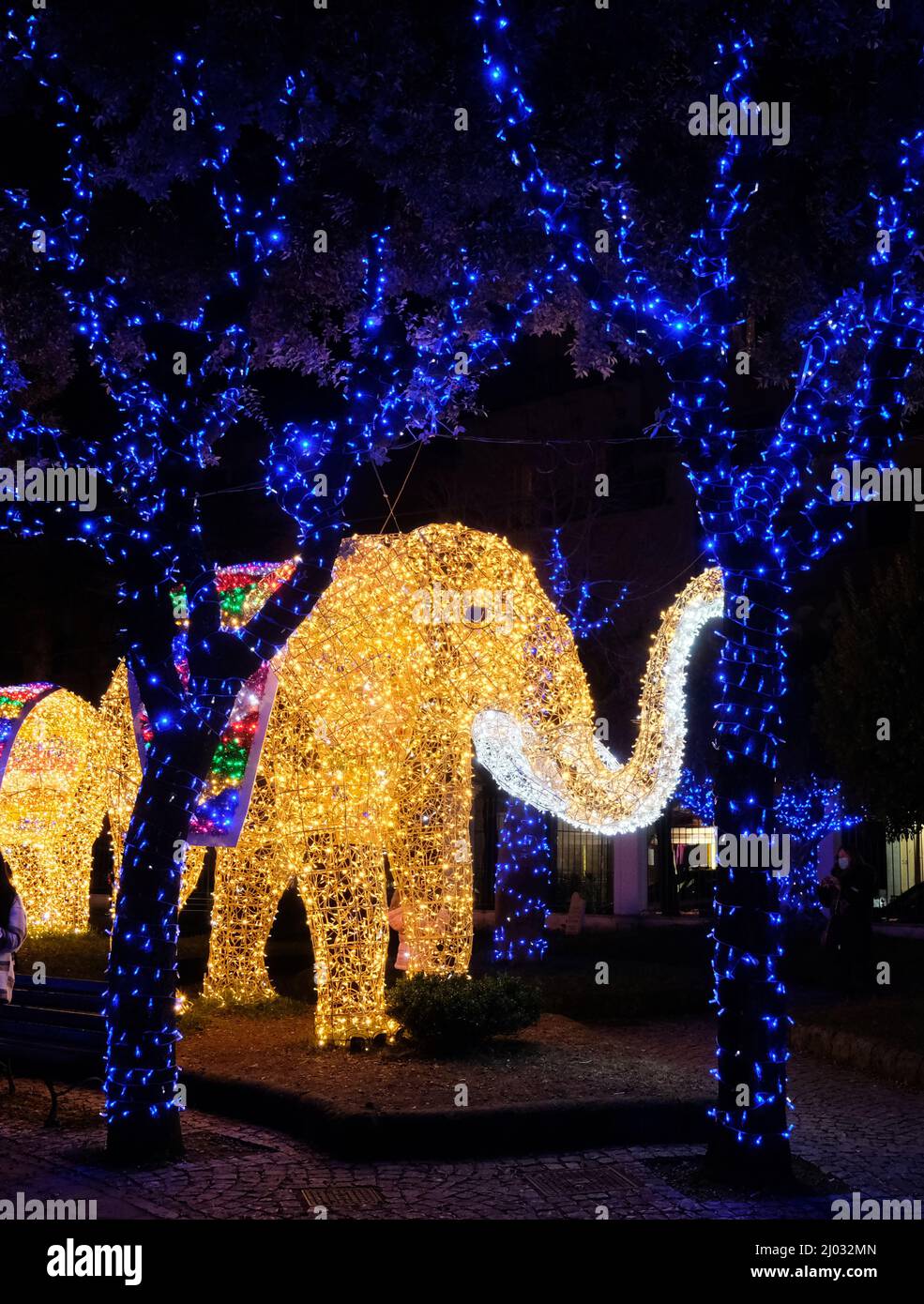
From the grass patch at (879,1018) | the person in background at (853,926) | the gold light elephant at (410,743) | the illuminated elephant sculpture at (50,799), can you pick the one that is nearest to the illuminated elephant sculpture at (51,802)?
the illuminated elephant sculpture at (50,799)

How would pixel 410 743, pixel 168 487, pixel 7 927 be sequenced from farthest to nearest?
pixel 410 743 → pixel 7 927 → pixel 168 487

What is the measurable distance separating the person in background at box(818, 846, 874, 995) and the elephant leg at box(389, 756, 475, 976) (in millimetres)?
5513

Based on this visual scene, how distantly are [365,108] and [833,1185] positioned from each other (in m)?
7.32

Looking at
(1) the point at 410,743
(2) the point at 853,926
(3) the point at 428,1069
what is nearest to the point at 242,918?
(1) the point at 410,743

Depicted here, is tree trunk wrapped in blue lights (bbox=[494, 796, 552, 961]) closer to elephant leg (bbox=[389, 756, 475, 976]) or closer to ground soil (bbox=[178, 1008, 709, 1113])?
ground soil (bbox=[178, 1008, 709, 1113])

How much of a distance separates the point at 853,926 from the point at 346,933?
6.65 m

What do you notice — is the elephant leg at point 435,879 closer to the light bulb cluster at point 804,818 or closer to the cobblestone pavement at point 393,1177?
the cobblestone pavement at point 393,1177


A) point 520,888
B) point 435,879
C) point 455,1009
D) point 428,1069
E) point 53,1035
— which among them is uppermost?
point 435,879

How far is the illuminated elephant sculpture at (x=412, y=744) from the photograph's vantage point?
32.1ft

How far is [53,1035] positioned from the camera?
30.7 feet

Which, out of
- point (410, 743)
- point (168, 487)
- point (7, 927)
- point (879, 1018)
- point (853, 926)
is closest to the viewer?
point (168, 487)

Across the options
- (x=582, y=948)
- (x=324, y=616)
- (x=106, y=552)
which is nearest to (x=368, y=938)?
(x=324, y=616)

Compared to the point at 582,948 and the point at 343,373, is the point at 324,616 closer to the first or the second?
the point at 343,373

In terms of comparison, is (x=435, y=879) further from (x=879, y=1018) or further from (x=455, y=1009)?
(x=879, y=1018)
